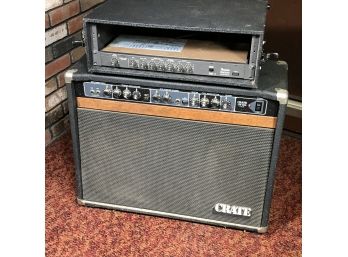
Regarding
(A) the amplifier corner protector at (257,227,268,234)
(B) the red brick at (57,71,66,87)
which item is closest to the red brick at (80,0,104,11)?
(B) the red brick at (57,71,66,87)

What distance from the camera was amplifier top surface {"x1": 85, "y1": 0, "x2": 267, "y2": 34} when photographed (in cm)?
101

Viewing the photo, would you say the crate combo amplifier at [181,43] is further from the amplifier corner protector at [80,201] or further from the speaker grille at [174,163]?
the amplifier corner protector at [80,201]

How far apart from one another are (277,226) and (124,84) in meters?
0.60

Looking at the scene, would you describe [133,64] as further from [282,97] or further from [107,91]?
[282,97]

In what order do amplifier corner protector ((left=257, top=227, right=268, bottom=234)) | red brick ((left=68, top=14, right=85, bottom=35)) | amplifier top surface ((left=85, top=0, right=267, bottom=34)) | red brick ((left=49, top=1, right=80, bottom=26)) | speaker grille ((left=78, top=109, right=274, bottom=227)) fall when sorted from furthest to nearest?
red brick ((left=68, top=14, right=85, bottom=35)) → red brick ((left=49, top=1, right=80, bottom=26)) → amplifier corner protector ((left=257, top=227, right=268, bottom=234)) → speaker grille ((left=78, top=109, right=274, bottom=227)) → amplifier top surface ((left=85, top=0, right=267, bottom=34))

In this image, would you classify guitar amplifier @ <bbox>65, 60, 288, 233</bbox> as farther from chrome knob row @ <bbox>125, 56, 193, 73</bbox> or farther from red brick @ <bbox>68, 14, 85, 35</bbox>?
red brick @ <bbox>68, 14, 85, 35</bbox>

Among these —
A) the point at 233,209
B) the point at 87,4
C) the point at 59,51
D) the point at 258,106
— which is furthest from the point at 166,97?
the point at 87,4

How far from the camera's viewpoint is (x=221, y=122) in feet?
3.57

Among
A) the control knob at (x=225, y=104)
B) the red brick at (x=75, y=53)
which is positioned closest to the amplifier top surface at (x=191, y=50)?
the control knob at (x=225, y=104)

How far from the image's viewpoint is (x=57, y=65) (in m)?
1.53

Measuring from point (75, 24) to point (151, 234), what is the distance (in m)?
0.80

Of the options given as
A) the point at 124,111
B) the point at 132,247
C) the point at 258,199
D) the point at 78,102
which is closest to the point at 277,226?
the point at 258,199

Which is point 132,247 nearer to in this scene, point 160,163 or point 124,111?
point 160,163

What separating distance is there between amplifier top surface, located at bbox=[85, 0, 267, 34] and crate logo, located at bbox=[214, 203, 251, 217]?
48 cm
